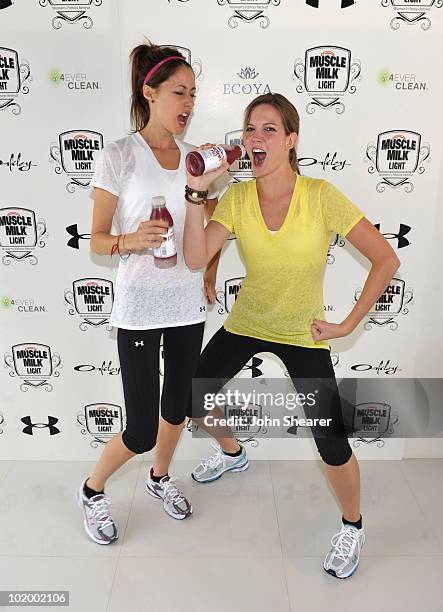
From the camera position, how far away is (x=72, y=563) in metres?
2.04

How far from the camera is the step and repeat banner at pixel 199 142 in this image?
2191 mm

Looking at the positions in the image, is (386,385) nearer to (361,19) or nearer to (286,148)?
(286,148)

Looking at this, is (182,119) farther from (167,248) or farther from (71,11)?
(71,11)

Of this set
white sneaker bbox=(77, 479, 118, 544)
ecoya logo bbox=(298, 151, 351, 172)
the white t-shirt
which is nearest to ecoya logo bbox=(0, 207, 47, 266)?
the white t-shirt

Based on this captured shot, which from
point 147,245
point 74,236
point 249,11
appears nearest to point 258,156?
point 147,245

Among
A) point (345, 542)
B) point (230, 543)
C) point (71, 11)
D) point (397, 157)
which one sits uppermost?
point (71, 11)

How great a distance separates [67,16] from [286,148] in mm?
1109

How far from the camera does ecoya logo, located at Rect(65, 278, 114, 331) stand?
2.49 meters

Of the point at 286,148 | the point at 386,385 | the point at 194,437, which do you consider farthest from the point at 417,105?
the point at 194,437

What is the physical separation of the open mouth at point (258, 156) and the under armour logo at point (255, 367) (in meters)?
1.08

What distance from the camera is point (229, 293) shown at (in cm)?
254

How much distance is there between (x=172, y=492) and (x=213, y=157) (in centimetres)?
145

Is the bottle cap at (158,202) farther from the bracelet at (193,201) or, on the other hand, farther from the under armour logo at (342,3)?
the under armour logo at (342,3)

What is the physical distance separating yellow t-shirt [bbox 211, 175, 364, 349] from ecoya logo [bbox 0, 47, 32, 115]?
1038mm
